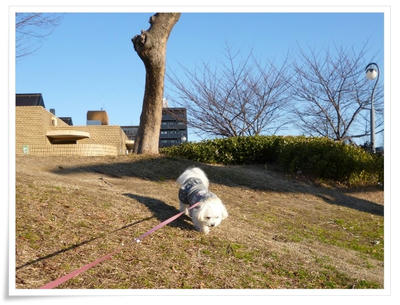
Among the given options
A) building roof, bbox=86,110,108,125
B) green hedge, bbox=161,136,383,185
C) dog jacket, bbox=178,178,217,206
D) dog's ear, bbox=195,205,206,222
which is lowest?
dog's ear, bbox=195,205,206,222

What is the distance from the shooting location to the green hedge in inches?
431

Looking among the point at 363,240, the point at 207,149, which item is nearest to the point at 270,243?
the point at 363,240

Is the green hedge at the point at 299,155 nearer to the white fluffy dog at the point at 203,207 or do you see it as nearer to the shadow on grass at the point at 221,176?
the shadow on grass at the point at 221,176

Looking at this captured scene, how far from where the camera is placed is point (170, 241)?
14.4 feet

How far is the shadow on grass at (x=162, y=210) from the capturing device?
4953 millimetres

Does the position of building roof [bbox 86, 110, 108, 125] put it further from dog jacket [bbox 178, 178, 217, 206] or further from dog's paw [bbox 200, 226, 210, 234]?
dog's paw [bbox 200, 226, 210, 234]

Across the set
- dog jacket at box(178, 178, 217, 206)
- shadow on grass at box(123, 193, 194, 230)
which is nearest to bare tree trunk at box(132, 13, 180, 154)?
shadow on grass at box(123, 193, 194, 230)

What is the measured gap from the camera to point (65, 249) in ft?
12.5

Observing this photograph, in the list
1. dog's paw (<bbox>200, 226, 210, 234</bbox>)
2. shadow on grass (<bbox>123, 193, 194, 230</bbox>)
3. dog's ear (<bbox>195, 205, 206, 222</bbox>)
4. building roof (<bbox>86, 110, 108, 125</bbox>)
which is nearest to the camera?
dog's ear (<bbox>195, 205, 206, 222</bbox>)

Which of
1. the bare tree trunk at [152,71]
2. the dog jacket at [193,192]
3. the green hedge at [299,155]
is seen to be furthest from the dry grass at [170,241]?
the green hedge at [299,155]

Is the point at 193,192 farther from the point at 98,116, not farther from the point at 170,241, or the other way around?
the point at 98,116

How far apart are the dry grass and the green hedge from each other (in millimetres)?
3205

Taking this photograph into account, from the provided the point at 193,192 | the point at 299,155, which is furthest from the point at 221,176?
the point at 193,192
